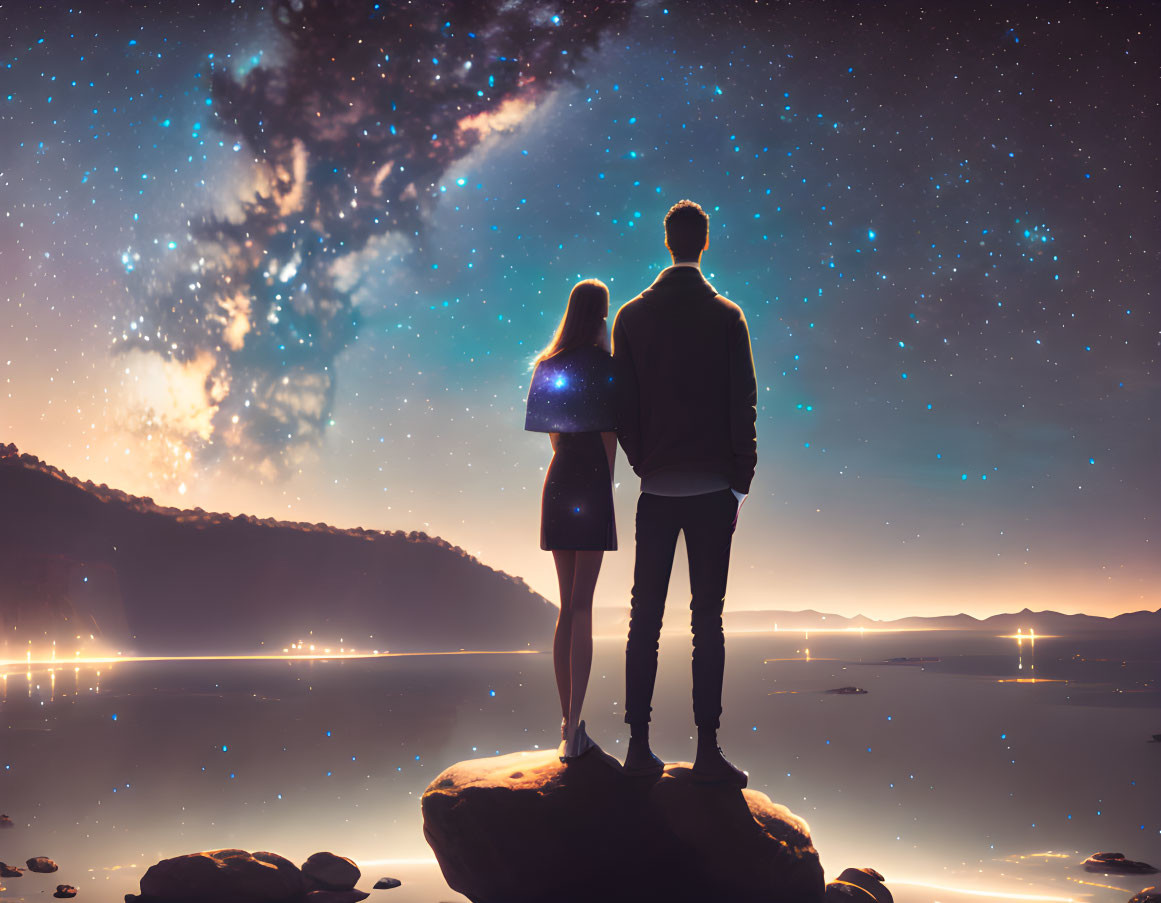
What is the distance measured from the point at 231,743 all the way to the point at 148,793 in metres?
14.9

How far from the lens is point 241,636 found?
153250 millimetres

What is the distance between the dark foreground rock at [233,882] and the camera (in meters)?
7.26

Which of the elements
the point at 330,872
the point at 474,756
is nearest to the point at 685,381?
the point at 330,872

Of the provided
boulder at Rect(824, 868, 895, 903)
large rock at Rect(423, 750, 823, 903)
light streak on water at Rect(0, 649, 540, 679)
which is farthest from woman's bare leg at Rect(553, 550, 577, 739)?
light streak on water at Rect(0, 649, 540, 679)

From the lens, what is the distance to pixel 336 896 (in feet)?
25.8

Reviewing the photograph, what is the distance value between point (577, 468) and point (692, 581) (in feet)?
3.28

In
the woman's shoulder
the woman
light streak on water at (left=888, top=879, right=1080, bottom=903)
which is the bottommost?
light streak on water at (left=888, top=879, right=1080, bottom=903)

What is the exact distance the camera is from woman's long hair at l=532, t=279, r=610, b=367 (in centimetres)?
490

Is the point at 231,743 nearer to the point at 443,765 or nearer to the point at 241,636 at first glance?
the point at 443,765

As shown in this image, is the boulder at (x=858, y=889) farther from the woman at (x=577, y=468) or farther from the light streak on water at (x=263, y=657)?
the light streak on water at (x=263, y=657)

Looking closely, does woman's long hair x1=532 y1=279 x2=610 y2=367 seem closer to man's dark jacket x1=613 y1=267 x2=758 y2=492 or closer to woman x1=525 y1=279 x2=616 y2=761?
woman x1=525 y1=279 x2=616 y2=761

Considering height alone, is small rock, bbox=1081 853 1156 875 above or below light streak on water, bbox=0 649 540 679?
above

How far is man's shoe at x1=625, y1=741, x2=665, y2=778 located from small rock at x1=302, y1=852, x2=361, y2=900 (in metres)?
5.05

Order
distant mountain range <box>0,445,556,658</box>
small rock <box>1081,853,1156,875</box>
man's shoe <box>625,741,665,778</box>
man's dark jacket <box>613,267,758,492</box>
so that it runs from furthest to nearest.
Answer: distant mountain range <box>0,445,556,658</box> → small rock <box>1081,853,1156,875</box> → man's shoe <box>625,741,665,778</box> → man's dark jacket <box>613,267,758,492</box>
